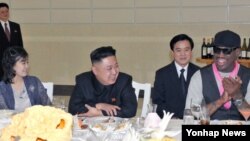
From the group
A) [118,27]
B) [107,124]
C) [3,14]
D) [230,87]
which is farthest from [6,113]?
[118,27]

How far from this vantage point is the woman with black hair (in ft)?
12.6

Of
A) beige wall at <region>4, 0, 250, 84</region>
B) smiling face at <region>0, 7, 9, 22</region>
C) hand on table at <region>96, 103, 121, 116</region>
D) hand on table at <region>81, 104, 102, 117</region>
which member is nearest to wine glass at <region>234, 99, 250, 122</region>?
hand on table at <region>96, 103, 121, 116</region>

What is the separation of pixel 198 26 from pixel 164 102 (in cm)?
392

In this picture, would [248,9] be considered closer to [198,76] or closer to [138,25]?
[138,25]

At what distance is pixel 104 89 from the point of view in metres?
3.70

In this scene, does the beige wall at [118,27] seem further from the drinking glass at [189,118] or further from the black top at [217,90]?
the drinking glass at [189,118]

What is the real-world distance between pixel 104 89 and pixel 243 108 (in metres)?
1.11

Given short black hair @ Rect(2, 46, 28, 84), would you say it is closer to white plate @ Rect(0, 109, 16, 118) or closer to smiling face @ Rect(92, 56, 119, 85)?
white plate @ Rect(0, 109, 16, 118)

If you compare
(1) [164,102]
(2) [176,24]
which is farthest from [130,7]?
(1) [164,102]

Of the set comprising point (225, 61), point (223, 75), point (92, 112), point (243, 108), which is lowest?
point (92, 112)

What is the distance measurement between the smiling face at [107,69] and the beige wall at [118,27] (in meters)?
4.45

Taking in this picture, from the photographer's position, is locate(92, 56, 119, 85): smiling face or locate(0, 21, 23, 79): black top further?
locate(0, 21, 23, 79): black top

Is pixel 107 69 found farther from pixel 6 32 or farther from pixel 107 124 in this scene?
pixel 6 32

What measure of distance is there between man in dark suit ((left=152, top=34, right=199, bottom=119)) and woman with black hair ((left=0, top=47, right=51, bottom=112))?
0.96 m
